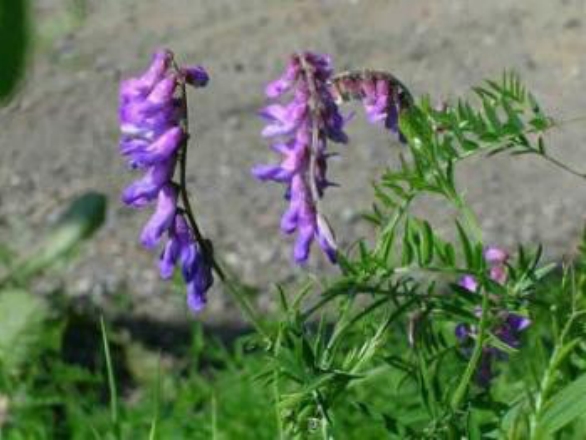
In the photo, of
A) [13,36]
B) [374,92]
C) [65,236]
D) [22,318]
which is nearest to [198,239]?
[374,92]

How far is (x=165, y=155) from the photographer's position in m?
1.53

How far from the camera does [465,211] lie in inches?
61.9

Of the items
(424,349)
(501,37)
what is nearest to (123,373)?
(424,349)

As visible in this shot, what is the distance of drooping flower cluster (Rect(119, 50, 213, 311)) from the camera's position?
1.54 meters

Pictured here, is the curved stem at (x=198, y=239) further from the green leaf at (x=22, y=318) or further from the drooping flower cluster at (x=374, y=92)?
the green leaf at (x=22, y=318)

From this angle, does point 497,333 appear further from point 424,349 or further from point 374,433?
point 374,433

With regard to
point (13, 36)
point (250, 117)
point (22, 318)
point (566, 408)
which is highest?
point (250, 117)

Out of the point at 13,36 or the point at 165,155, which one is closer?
the point at 13,36

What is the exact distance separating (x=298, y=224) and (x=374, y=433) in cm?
134

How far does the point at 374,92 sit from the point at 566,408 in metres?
0.35

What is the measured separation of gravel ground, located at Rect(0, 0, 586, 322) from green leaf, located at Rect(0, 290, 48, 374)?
2.99 m

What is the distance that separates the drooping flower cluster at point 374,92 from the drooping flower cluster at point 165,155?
129 millimetres

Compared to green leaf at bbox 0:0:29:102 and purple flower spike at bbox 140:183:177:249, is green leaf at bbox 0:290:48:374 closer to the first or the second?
green leaf at bbox 0:0:29:102

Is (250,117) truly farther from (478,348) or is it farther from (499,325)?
(478,348)
